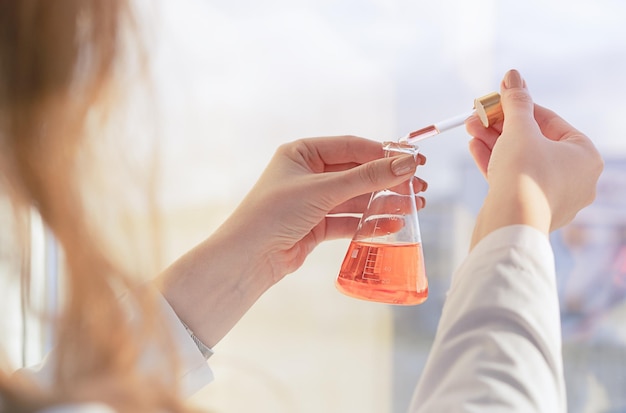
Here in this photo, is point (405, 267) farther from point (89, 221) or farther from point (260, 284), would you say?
point (89, 221)

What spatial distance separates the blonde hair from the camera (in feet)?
1.50

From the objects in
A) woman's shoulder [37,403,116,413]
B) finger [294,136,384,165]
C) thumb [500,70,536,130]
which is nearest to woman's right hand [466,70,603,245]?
thumb [500,70,536,130]

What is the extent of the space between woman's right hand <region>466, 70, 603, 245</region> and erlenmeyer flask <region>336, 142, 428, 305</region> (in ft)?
0.54

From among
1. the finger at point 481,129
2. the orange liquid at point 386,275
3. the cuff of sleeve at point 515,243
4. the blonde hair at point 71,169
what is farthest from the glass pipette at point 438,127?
the blonde hair at point 71,169

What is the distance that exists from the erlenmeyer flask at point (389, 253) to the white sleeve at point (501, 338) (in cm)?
23

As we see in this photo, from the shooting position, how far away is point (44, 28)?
46cm

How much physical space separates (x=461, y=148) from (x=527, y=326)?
0.96 meters

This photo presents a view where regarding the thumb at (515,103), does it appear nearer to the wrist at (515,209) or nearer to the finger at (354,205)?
the wrist at (515,209)

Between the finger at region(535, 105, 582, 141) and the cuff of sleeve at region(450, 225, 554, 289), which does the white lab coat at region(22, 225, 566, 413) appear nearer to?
the cuff of sleeve at region(450, 225, 554, 289)

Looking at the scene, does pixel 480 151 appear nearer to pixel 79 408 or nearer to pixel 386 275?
pixel 386 275

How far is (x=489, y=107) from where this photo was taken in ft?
2.71

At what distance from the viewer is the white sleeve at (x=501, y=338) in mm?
532

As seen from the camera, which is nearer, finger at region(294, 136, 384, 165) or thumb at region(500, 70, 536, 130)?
thumb at region(500, 70, 536, 130)

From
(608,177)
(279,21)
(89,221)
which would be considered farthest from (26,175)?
(608,177)
